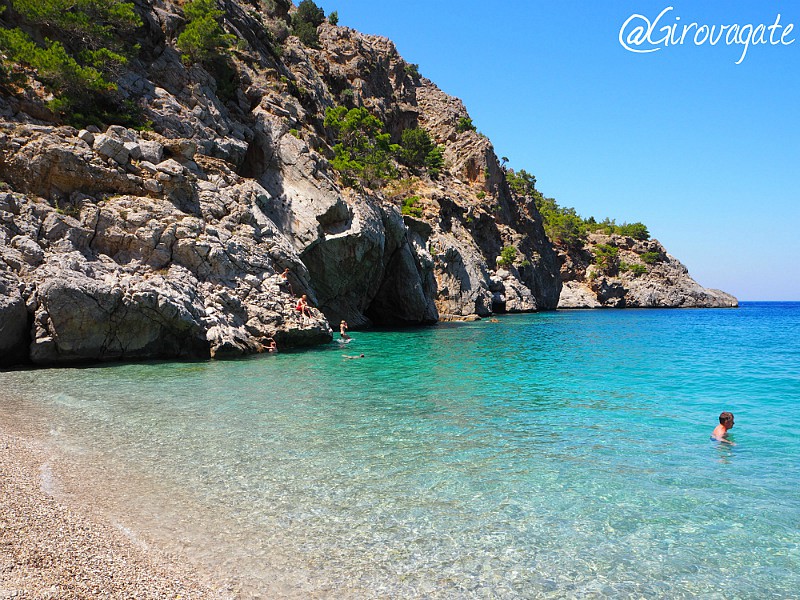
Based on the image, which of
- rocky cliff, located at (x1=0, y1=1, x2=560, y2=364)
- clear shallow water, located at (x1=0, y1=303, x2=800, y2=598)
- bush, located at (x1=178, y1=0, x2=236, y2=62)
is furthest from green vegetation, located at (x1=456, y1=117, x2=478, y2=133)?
clear shallow water, located at (x1=0, y1=303, x2=800, y2=598)

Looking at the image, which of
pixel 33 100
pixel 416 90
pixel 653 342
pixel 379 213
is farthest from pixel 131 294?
pixel 416 90

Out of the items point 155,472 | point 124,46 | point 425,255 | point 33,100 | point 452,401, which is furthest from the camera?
point 425,255

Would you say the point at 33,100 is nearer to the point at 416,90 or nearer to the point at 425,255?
the point at 425,255

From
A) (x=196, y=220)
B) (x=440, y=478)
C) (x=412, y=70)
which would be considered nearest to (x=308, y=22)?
(x=412, y=70)

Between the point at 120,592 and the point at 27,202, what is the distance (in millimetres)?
20012

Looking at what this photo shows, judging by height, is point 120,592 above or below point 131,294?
below

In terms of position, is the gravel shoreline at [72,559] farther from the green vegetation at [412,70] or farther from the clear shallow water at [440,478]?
the green vegetation at [412,70]

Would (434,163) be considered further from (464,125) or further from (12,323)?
(12,323)

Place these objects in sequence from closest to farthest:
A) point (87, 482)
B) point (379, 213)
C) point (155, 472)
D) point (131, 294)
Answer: point (87, 482), point (155, 472), point (131, 294), point (379, 213)

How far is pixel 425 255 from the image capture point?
48.3m

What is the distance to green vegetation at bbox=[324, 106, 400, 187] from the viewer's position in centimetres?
4500

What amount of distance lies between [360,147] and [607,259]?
6396 centimetres

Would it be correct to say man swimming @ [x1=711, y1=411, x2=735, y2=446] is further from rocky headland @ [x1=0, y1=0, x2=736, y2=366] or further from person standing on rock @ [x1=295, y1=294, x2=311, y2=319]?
person standing on rock @ [x1=295, y1=294, x2=311, y2=319]

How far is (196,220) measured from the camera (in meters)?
23.2
